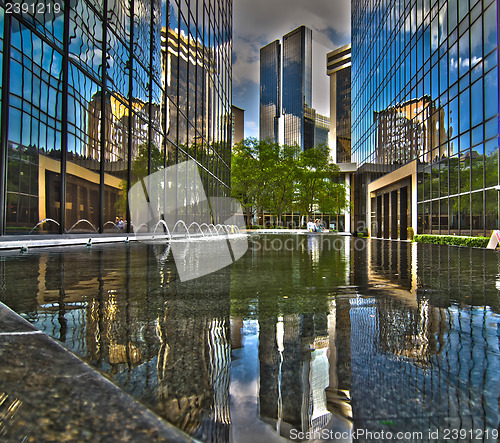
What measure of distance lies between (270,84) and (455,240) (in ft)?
451

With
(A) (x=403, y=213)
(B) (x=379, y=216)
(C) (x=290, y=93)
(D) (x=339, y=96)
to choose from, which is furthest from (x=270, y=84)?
(A) (x=403, y=213)

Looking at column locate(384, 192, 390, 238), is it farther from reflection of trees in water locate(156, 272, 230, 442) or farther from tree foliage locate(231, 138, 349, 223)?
reflection of trees in water locate(156, 272, 230, 442)

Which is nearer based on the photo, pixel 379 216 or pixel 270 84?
pixel 379 216

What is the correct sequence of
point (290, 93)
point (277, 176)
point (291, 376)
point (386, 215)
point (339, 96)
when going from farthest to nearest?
point (290, 93), point (339, 96), point (277, 176), point (386, 215), point (291, 376)

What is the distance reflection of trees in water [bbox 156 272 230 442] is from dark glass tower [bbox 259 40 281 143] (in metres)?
145

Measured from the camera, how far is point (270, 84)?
14312cm

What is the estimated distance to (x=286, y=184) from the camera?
45938 millimetres

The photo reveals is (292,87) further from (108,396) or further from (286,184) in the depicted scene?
(108,396)

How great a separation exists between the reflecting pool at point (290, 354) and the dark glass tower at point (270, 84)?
473 ft

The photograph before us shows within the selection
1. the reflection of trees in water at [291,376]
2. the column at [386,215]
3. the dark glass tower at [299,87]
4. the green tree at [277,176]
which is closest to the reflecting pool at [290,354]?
the reflection of trees in water at [291,376]

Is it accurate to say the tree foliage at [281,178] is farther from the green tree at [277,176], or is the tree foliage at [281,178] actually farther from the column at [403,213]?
the column at [403,213]

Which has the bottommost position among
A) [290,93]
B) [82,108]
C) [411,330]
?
[411,330]

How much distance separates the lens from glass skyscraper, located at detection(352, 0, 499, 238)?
1783 centimetres

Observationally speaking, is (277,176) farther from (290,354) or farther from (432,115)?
(290,354)
